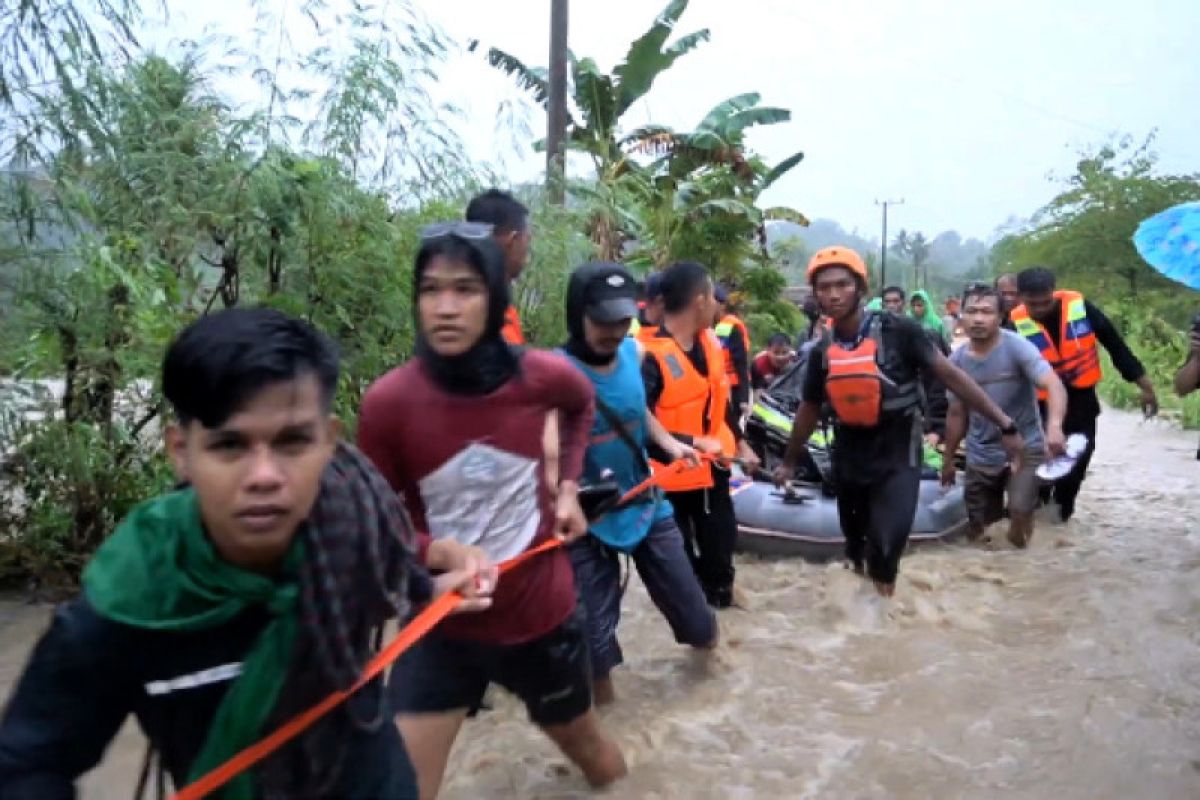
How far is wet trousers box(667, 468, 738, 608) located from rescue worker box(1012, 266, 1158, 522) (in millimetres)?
3341

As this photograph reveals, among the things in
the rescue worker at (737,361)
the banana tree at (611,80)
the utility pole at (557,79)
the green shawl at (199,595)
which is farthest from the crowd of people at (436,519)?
the banana tree at (611,80)

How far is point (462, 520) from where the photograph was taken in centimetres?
290

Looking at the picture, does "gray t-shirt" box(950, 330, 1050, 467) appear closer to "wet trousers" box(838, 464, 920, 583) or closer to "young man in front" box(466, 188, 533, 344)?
"wet trousers" box(838, 464, 920, 583)

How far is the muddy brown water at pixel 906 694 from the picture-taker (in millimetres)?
4020

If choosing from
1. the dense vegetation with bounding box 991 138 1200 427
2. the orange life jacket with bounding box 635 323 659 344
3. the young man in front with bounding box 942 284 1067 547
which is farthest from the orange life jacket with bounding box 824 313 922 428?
the dense vegetation with bounding box 991 138 1200 427

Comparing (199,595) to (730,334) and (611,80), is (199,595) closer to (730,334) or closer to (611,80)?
(730,334)

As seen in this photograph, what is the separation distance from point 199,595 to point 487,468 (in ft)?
4.09

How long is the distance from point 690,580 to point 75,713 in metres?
3.02

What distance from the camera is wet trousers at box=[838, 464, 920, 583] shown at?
5305 mm

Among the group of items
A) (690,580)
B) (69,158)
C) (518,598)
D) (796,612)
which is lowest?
(796,612)

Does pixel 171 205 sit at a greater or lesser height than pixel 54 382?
greater

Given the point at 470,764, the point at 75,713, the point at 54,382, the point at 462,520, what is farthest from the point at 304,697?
the point at 54,382

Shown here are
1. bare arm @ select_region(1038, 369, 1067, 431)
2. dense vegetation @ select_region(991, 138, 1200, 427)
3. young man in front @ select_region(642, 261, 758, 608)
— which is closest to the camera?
young man in front @ select_region(642, 261, 758, 608)

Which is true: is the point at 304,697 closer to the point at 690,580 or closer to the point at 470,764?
the point at 470,764
